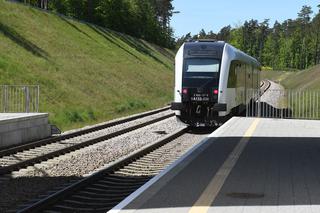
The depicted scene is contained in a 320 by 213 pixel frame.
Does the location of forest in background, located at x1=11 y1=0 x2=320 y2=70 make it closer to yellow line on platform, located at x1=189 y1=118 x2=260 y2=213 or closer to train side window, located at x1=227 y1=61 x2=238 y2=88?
train side window, located at x1=227 y1=61 x2=238 y2=88

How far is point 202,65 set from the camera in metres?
20.4

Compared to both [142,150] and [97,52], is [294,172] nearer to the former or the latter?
[142,150]

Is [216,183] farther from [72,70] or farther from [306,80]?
[306,80]

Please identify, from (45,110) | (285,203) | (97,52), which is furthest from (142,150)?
(97,52)

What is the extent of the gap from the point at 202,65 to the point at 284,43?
14839 centimetres

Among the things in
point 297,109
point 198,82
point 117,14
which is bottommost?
point 297,109

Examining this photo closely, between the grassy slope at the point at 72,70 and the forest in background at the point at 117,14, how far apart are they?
1730 cm

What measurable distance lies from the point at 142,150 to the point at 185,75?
6.53 meters

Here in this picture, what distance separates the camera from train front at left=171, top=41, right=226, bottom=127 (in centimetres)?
2016

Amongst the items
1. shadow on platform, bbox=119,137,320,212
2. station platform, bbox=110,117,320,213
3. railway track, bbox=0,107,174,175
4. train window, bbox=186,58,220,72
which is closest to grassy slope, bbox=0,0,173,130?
railway track, bbox=0,107,174,175

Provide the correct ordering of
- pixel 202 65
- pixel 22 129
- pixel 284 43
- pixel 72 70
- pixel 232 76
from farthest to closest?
pixel 284 43 < pixel 72 70 < pixel 232 76 < pixel 202 65 < pixel 22 129

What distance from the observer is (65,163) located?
1279 centimetres

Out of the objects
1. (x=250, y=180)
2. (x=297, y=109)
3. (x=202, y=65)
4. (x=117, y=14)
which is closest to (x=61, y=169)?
(x=250, y=180)

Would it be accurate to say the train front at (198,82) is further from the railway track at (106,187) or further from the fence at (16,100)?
the railway track at (106,187)
